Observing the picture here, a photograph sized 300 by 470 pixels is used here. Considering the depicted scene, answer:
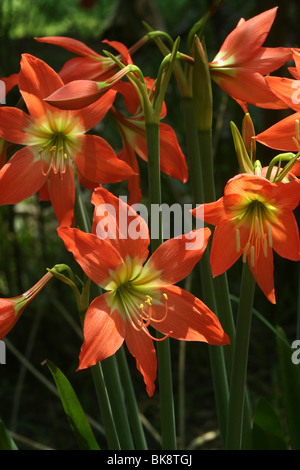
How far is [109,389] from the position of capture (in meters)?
0.78

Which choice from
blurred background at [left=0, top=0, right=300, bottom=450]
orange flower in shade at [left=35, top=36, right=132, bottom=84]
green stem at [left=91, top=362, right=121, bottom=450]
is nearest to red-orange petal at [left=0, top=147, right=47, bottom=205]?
orange flower in shade at [left=35, top=36, right=132, bottom=84]

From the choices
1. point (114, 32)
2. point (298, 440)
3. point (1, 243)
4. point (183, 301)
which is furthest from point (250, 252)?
point (114, 32)

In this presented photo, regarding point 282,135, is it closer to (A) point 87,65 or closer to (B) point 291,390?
(A) point 87,65

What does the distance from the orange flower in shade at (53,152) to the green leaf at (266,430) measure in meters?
0.38

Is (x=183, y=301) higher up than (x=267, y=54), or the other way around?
(x=267, y=54)

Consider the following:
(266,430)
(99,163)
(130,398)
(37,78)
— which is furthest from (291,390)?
(37,78)

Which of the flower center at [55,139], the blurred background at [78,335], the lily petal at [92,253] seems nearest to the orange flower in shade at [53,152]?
the flower center at [55,139]

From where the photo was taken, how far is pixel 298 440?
889 millimetres

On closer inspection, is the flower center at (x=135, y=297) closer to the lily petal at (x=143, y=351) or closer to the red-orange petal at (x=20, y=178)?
the lily petal at (x=143, y=351)

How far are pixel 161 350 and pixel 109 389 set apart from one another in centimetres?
13

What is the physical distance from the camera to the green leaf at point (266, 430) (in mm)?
859

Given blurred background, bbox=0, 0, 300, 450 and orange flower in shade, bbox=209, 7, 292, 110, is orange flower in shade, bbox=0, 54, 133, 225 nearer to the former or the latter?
orange flower in shade, bbox=209, 7, 292, 110
